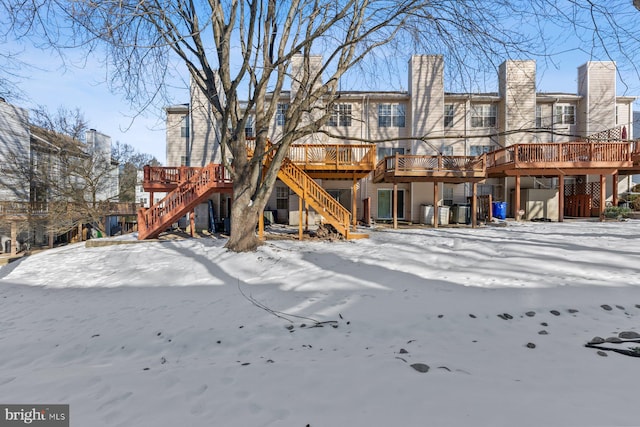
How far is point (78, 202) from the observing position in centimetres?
1656

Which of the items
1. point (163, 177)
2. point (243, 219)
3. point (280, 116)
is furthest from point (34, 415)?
point (280, 116)

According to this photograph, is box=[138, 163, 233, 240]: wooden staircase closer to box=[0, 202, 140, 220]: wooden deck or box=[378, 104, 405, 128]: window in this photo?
box=[0, 202, 140, 220]: wooden deck

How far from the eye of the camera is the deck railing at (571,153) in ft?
49.0

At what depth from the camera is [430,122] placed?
17812 millimetres

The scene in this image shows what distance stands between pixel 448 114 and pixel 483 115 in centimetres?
238

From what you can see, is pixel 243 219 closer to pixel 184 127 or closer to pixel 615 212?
pixel 184 127

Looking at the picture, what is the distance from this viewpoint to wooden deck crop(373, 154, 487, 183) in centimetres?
1378

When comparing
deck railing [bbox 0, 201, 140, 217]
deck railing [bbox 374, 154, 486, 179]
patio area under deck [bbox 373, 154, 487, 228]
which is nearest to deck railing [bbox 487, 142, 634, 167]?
deck railing [bbox 374, 154, 486, 179]

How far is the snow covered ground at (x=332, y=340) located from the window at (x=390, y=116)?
521 inches

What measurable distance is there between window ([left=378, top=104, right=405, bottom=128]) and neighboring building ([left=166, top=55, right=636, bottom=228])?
6 centimetres

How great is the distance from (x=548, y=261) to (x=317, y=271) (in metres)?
5.19

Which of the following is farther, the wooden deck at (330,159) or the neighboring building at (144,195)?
the neighboring building at (144,195)

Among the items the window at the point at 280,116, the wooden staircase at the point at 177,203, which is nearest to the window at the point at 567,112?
the window at the point at 280,116

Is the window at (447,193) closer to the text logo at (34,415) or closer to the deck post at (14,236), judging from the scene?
the text logo at (34,415)
